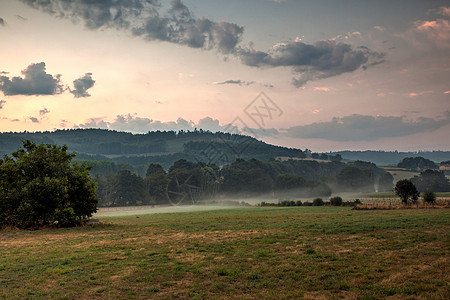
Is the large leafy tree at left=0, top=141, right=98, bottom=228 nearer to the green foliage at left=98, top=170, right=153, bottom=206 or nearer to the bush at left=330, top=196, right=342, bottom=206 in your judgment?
the bush at left=330, top=196, right=342, bottom=206

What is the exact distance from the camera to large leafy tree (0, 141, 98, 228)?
123 ft

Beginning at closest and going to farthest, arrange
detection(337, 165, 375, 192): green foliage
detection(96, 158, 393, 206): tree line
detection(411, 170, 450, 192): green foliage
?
detection(96, 158, 393, 206): tree line, detection(411, 170, 450, 192): green foliage, detection(337, 165, 375, 192): green foliage

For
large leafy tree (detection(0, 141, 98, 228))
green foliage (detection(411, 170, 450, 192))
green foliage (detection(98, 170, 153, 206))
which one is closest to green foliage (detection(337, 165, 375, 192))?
green foliage (detection(411, 170, 450, 192))

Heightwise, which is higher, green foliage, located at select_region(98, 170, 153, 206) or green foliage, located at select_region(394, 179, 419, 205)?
green foliage, located at select_region(394, 179, 419, 205)

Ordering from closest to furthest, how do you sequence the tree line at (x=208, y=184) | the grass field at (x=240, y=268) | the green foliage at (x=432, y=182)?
the grass field at (x=240, y=268) < the tree line at (x=208, y=184) < the green foliage at (x=432, y=182)

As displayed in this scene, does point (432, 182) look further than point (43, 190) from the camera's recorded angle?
Yes

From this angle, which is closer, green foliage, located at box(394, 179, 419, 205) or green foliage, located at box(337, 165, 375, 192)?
green foliage, located at box(394, 179, 419, 205)

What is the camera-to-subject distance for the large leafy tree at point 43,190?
123ft

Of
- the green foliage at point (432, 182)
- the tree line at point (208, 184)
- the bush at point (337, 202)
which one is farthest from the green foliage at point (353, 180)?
the bush at point (337, 202)

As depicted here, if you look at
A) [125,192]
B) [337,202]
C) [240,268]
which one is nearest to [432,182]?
[337,202]

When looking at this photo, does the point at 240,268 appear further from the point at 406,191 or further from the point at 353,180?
the point at 353,180

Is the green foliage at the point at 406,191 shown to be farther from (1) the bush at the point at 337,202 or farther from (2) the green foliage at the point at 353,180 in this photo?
(2) the green foliage at the point at 353,180

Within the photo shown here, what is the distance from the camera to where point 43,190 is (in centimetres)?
3750

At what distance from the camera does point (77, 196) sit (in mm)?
41094
